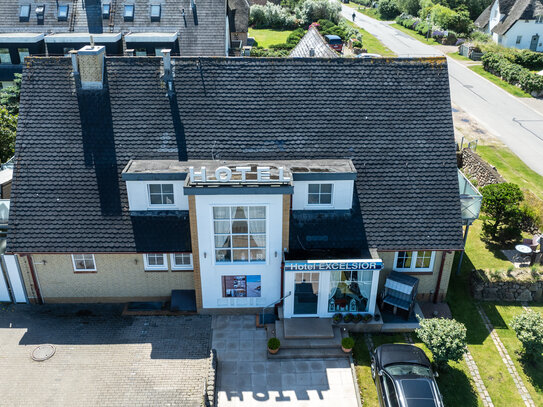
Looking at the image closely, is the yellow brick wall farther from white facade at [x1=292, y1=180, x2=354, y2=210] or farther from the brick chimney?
the brick chimney

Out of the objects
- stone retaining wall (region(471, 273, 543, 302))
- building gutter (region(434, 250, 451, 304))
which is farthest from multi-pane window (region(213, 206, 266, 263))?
stone retaining wall (region(471, 273, 543, 302))

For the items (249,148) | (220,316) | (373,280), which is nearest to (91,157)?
(249,148)

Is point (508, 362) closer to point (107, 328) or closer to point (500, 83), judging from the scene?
point (107, 328)

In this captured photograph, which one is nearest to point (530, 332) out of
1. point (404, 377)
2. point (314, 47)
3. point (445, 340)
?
point (445, 340)

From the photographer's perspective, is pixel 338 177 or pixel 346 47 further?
pixel 346 47

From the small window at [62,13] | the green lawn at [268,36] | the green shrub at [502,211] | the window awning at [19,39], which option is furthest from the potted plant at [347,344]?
the green lawn at [268,36]

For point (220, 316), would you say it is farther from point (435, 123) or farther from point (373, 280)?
point (435, 123)

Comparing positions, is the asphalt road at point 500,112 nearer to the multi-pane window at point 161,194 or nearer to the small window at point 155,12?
the multi-pane window at point 161,194
